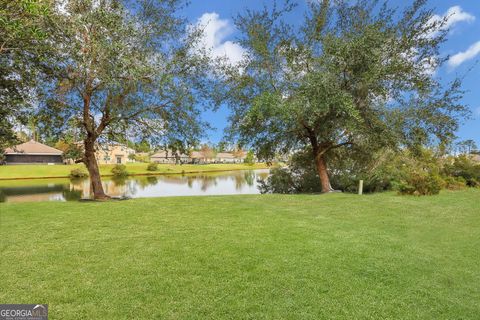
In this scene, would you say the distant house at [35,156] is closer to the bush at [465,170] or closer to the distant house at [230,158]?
the bush at [465,170]

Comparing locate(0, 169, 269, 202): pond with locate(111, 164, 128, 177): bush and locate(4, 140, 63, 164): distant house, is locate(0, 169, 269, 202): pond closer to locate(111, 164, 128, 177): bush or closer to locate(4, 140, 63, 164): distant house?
locate(111, 164, 128, 177): bush

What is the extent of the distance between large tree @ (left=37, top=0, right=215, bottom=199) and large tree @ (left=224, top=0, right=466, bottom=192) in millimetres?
3082

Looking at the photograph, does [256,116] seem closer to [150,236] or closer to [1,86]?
[150,236]

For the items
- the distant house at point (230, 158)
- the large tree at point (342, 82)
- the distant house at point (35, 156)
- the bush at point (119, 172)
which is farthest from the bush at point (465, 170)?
the distant house at point (230, 158)

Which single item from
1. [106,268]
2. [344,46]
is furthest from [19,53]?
[344,46]

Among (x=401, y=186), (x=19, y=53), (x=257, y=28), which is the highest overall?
(x=257, y=28)

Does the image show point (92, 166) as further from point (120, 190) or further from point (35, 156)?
point (35, 156)

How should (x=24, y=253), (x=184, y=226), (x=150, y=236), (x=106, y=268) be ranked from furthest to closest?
(x=184, y=226) → (x=150, y=236) → (x=24, y=253) → (x=106, y=268)

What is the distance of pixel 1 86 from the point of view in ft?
36.8

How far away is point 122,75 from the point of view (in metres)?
10.6

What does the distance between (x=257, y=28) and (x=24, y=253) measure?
1370cm

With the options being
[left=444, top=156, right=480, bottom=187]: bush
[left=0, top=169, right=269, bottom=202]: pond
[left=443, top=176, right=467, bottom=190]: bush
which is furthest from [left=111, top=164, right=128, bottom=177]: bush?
[left=443, top=176, right=467, bottom=190]: bush

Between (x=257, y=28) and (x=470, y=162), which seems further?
(x=470, y=162)

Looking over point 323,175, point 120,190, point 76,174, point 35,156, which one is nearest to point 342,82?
point 323,175
